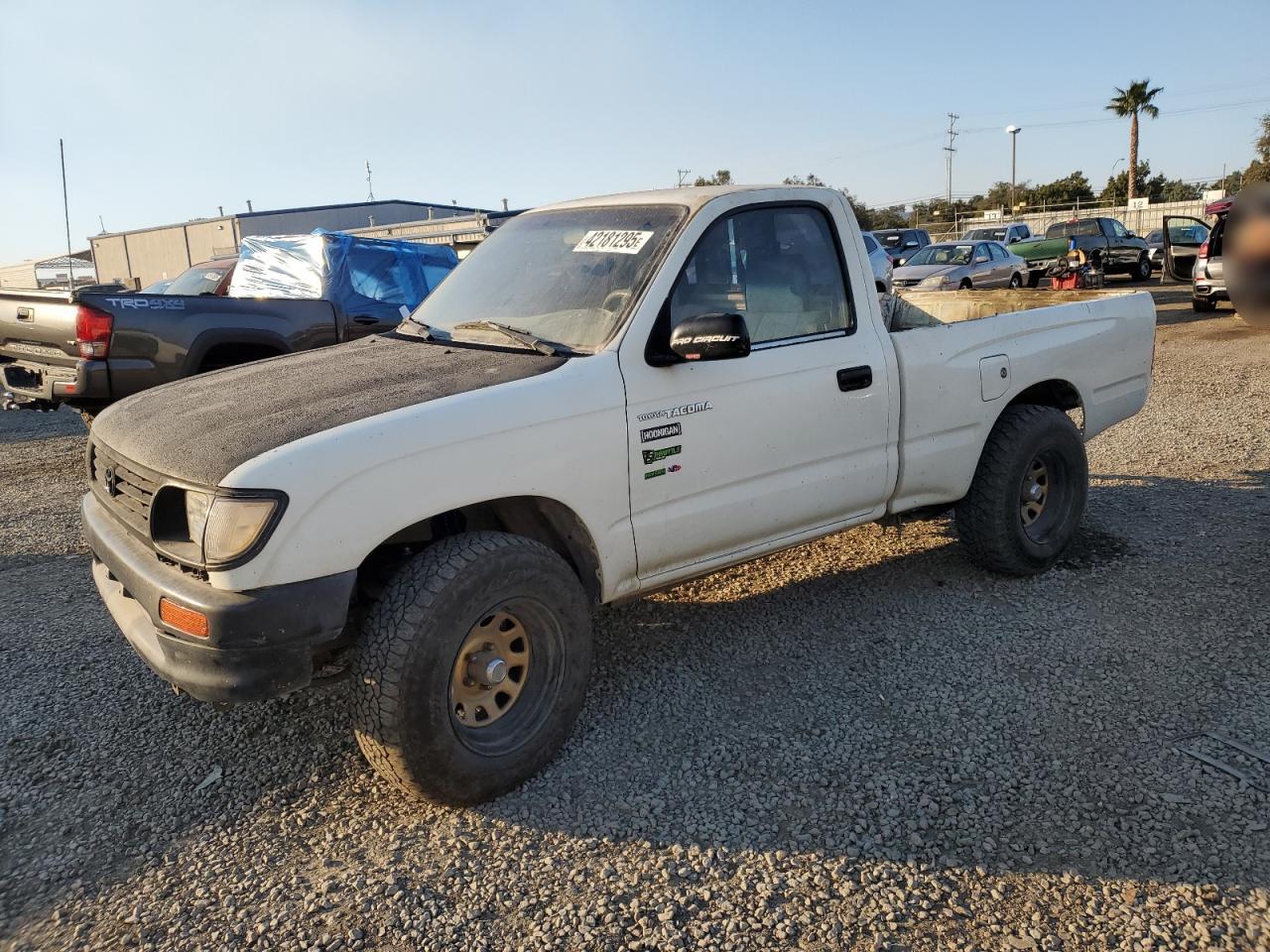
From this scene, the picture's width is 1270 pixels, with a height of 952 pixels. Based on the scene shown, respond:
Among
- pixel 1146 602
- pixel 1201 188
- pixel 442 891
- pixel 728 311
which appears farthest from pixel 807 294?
pixel 1201 188

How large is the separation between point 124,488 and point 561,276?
1.79m

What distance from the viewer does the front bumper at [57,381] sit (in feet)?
22.0

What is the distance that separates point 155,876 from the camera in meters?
2.77

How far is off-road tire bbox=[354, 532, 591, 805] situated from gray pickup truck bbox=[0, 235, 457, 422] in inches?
193

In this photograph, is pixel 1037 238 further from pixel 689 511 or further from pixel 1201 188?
pixel 689 511

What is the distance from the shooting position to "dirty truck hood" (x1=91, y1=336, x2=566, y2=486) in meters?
2.87

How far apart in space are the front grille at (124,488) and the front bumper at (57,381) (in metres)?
3.61

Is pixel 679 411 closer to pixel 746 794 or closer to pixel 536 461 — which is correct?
pixel 536 461

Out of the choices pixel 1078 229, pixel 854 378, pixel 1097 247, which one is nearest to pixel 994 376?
pixel 854 378

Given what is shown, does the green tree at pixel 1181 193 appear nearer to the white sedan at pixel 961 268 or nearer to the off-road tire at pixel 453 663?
the white sedan at pixel 961 268

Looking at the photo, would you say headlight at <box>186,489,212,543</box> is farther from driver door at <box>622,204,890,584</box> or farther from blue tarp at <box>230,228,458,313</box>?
blue tarp at <box>230,228,458,313</box>

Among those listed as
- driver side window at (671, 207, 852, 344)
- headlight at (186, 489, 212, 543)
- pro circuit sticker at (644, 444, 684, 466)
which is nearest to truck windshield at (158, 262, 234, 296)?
driver side window at (671, 207, 852, 344)

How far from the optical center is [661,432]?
11.1 ft

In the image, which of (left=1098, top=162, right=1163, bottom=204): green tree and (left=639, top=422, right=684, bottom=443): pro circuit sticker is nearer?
(left=639, top=422, right=684, bottom=443): pro circuit sticker
